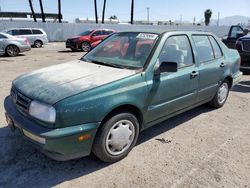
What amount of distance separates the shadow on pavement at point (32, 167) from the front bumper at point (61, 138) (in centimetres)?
33

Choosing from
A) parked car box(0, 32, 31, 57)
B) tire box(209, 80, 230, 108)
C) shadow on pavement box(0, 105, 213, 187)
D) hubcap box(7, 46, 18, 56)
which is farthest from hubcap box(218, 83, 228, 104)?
hubcap box(7, 46, 18, 56)

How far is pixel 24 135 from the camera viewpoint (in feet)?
10.1

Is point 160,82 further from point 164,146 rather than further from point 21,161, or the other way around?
point 21,161

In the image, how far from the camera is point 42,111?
2.84 m

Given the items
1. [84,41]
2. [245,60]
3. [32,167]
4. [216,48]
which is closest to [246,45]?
[245,60]

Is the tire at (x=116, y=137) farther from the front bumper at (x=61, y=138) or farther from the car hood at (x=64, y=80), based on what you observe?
the car hood at (x=64, y=80)

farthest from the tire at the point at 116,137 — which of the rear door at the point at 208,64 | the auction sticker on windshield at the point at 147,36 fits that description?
the rear door at the point at 208,64

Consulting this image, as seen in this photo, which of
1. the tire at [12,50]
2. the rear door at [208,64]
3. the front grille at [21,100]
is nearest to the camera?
the front grille at [21,100]

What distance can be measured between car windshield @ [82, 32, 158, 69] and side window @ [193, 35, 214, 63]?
100 cm

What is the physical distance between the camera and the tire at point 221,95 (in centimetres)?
532

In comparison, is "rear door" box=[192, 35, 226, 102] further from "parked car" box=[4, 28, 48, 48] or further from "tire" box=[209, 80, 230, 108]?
"parked car" box=[4, 28, 48, 48]

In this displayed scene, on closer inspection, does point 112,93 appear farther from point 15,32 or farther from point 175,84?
point 15,32

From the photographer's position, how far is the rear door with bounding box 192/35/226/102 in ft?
14.9

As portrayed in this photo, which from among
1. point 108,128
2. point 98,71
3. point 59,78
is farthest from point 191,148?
point 59,78
